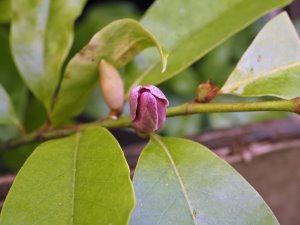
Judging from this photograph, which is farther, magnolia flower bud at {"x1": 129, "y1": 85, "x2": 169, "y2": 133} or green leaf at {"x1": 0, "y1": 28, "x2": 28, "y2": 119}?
green leaf at {"x1": 0, "y1": 28, "x2": 28, "y2": 119}

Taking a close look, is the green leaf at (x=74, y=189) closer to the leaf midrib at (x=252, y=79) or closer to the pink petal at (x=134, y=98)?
the pink petal at (x=134, y=98)

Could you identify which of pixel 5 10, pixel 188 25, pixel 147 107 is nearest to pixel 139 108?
pixel 147 107

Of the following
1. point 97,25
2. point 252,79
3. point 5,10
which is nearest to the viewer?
point 252,79

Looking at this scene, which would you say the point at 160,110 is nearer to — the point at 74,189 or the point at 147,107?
the point at 147,107

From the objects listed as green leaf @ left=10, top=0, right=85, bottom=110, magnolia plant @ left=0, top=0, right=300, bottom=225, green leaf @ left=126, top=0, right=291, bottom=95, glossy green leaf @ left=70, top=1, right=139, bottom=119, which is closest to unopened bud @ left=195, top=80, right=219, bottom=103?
magnolia plant @ left=0, top=0, right=300, bottom=225

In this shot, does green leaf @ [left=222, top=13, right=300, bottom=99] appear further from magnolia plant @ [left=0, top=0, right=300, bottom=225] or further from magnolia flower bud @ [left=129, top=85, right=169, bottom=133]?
magnolia flower bud @ [left=129, top=85, right=169, bottom=133]

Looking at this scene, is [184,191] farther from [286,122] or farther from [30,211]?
[286,122]
